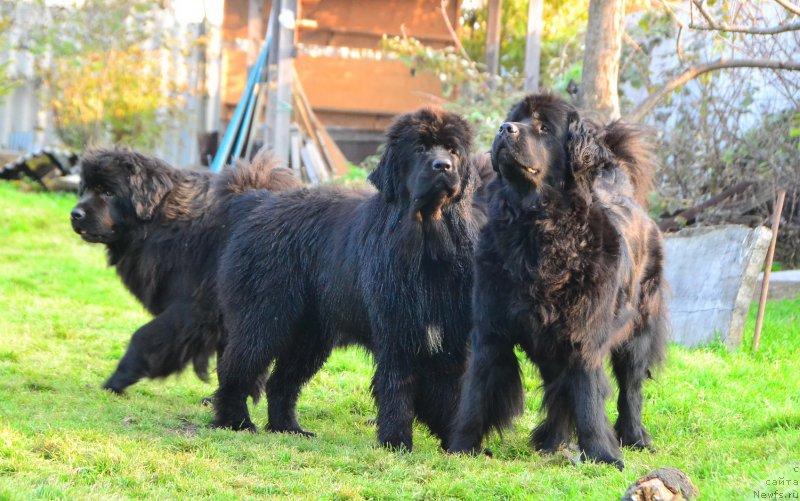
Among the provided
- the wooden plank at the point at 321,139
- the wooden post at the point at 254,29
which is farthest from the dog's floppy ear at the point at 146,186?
the wooden post at the point at 254,29

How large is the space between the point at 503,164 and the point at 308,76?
10155 mm

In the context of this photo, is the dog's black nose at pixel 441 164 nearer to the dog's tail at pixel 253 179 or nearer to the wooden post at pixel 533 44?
the dog's tail at pixel 253 179

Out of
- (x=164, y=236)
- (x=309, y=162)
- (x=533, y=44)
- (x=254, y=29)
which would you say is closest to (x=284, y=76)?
(x=309, y=162)

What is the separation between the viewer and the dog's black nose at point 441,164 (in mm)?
4898

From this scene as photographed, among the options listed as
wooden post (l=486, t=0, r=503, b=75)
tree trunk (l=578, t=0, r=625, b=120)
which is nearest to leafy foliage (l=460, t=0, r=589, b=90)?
wooden post (l=486, t=0, r=503, b=75)

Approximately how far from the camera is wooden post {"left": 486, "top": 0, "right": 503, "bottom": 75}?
13.4m

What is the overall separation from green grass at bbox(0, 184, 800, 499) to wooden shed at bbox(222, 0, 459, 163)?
247 inches

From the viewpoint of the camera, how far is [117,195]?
7113 millimetres

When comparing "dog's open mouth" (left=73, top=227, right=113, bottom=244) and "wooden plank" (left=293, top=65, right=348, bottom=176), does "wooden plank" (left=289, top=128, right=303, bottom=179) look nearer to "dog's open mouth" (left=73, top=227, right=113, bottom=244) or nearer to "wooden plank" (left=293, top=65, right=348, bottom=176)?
"wooden plank" (left=293, top=65, right=348, bottom=176)

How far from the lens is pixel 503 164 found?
4.62 metres

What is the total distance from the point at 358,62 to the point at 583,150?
1013 centimetres

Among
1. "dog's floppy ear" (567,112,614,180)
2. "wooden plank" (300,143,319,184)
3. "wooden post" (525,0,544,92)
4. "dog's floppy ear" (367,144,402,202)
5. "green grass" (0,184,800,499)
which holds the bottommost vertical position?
"green grass" (0,184,800,499)

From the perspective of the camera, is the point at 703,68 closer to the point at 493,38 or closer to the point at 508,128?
the point at 508,128

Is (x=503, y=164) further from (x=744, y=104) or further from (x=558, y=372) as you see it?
(x=744, y=104)
